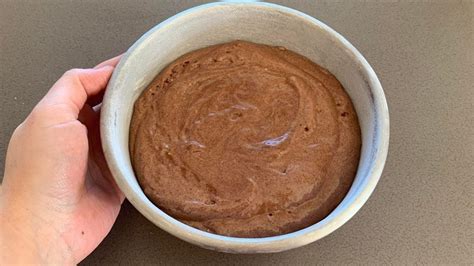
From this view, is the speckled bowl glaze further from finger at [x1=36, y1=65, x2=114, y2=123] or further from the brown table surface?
the brown table surface

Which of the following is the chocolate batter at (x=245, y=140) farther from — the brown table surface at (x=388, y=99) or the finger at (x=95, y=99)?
the brown table surface at (x=388, y=99)

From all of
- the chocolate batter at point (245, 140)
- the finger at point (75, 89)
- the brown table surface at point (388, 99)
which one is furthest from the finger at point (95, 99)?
the brown table surface at point (388, 99)

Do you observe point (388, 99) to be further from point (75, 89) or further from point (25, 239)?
point (25, 239)

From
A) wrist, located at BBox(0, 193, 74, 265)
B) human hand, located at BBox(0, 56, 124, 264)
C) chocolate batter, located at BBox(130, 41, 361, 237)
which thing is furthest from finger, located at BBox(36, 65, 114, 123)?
wrist, located at BBox(0, 193, 74, 265)

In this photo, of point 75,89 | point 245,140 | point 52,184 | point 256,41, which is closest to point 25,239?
point 52,184

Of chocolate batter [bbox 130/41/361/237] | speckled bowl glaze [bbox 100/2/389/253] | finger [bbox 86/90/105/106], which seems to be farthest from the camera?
finger [bbox 86/90/105/106]

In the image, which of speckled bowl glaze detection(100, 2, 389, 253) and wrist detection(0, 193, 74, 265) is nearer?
speckled bowl glaze detection(100, 2, 389, 253)
